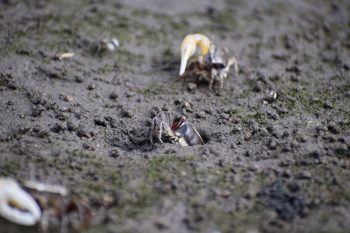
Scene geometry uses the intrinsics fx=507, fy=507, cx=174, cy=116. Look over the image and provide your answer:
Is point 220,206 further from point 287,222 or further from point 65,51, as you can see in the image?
point 65,51

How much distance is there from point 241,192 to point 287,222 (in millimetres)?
300

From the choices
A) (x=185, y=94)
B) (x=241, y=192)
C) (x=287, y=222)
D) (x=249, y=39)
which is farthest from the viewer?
(x=249, y=39)

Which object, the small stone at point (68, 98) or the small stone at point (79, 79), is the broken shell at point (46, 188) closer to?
the small stone at point (68, 98)

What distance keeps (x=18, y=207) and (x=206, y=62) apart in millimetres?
1902

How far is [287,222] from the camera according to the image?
2518 millimetres

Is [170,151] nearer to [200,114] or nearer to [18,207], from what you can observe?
[200,114]

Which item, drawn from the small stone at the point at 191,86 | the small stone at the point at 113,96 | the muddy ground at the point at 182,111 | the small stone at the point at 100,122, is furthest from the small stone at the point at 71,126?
the small stone at the point at 191,86

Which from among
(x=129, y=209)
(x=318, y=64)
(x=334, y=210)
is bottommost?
(x=129, y=209)

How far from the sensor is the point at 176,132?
3.24 metres

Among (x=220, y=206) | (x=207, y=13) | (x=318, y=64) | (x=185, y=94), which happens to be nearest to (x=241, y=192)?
(x=220, y=206)

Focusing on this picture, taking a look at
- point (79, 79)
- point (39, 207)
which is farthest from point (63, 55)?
point (39, 207)

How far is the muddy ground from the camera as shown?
2.60m

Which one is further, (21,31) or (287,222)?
(21,31)

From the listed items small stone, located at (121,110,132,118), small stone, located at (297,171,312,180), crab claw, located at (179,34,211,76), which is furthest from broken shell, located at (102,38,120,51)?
small stone, located at (297,171,312,180)
